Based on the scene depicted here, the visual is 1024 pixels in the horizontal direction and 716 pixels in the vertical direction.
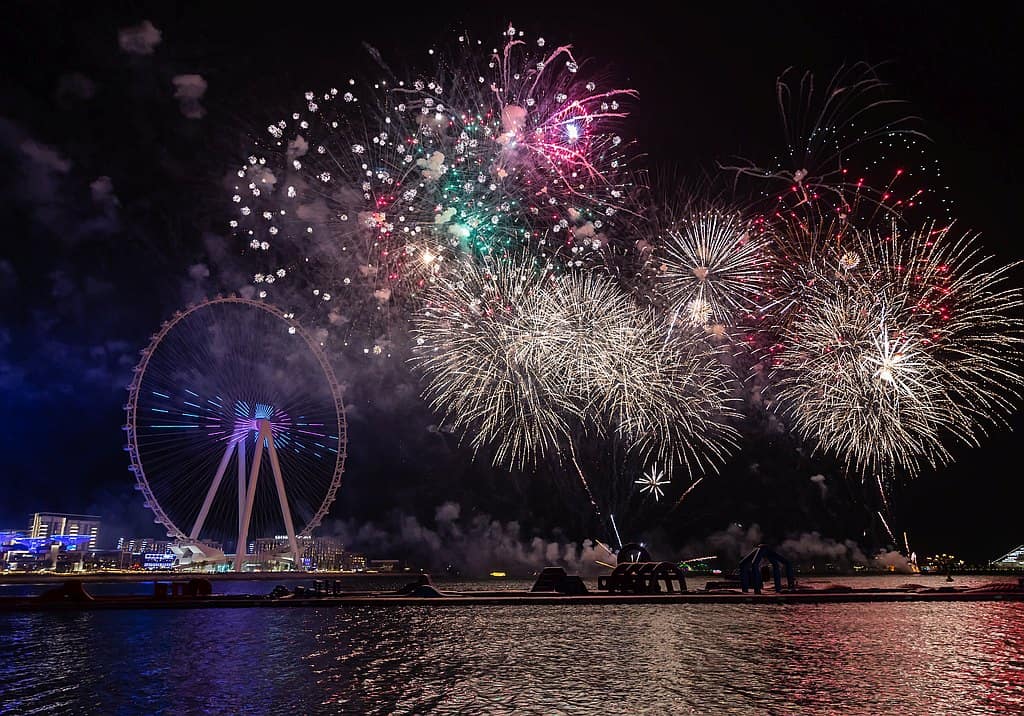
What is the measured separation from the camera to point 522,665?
2273 cm

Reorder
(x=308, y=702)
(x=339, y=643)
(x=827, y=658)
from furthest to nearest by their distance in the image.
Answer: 1. (x=339, y=643)
2. (x=827, y=658)
3. (x=308, y=702)

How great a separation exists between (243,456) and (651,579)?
86.5 m

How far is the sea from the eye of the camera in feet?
56.3

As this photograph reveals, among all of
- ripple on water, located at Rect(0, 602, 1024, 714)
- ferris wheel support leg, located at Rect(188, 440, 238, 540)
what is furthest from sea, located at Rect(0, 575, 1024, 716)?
ferris wheel support leg, located at Rect(188, 440, 238, 540)

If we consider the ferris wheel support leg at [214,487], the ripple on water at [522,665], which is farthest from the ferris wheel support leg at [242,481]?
→ the ripple on water at [522,665]

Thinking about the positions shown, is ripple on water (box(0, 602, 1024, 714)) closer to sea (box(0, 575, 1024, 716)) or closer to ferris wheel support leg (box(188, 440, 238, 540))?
sea (box(0, 575, 1024, 716))

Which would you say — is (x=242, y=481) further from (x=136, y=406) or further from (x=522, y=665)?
(x=522, y=665)

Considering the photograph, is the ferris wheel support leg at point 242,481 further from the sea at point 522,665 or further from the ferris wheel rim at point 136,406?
the sea at point 522,665

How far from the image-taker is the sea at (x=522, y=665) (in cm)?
A: 1716

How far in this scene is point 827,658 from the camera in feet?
78.0

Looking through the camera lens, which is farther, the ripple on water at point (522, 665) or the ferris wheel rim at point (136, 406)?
the ferris wheel rim at point (136, 406)

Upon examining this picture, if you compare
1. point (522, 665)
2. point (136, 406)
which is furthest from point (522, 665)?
point (136, 406)

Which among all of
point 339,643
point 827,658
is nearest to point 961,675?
point 827,658

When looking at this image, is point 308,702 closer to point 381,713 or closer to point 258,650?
point 381,713
